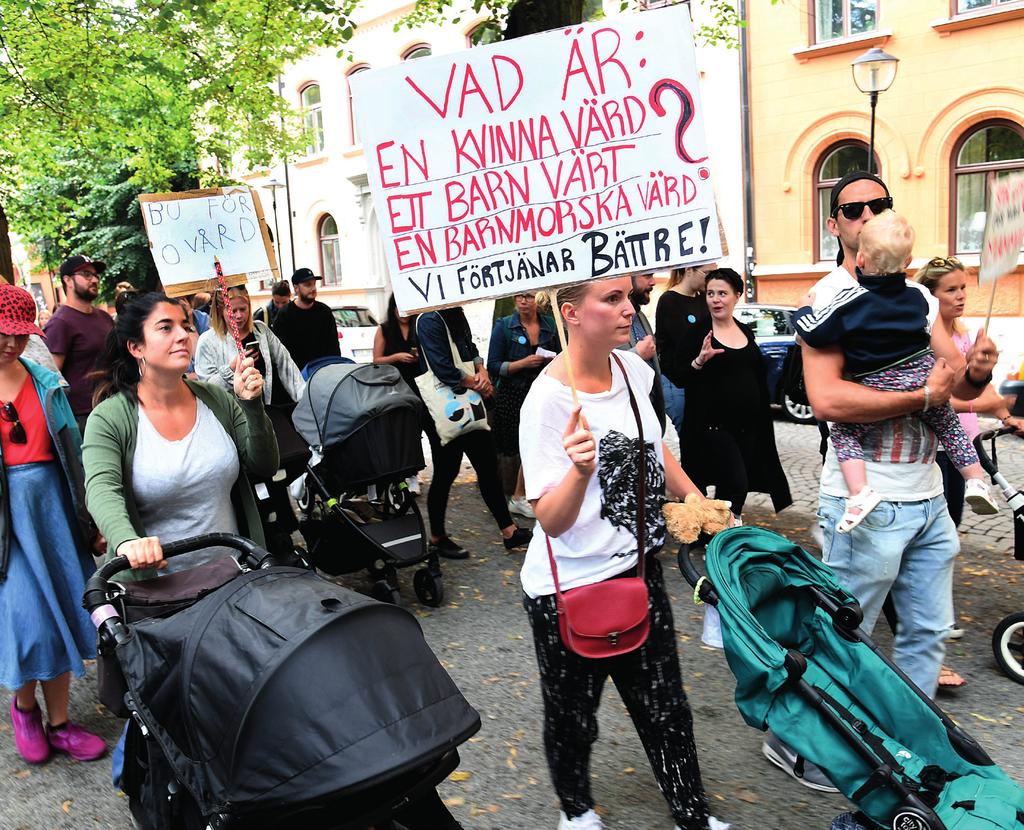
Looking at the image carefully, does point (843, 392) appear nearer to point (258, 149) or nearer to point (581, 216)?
point (581, 216)

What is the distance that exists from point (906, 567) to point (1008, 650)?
137 cm

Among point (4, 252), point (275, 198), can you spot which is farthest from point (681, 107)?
point (275, 198)

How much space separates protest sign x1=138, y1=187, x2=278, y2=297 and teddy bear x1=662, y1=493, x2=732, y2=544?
11.1 feet

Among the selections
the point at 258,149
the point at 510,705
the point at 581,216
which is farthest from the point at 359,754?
the point at 258,149

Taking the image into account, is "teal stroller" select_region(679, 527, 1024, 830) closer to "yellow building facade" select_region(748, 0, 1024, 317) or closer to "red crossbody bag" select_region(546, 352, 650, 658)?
"red crossbody bag" select_region(546, 352, 650, 658)

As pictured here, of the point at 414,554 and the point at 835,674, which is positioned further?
the point at 414,554

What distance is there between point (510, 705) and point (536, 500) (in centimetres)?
197

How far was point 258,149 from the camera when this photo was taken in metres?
22.7

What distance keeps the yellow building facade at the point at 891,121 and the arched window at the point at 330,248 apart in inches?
618

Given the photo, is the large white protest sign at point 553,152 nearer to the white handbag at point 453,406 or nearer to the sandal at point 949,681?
the sandal at point 949,681

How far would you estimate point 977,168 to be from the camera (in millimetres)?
16750

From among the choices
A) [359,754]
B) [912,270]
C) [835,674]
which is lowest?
[912,270]

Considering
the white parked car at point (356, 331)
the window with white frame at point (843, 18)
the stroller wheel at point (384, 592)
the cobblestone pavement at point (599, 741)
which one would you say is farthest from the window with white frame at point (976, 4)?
the stroller wheel at point (384, 592)

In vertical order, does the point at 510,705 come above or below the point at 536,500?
below
